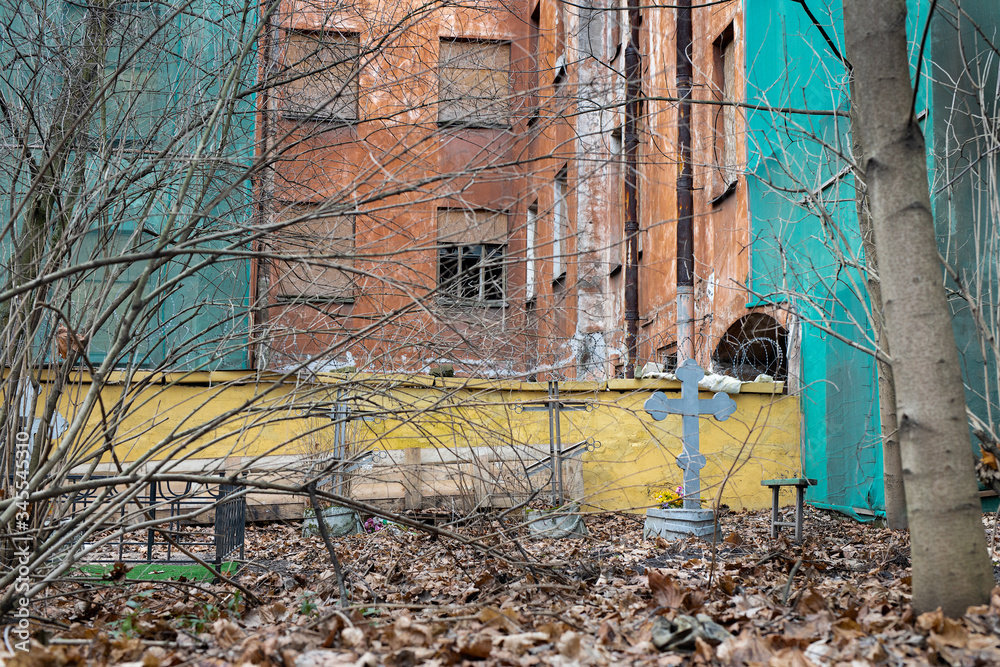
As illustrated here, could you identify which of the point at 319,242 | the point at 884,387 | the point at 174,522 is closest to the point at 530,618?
the point at 319,242

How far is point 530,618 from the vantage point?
349 cm

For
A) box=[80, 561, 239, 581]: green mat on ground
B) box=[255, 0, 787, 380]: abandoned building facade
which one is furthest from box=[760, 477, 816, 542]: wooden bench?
box=[80, 561, 239, 581]: green mat on ground

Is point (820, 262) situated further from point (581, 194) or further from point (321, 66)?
point (321, 66)

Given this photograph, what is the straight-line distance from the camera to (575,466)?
10484mm

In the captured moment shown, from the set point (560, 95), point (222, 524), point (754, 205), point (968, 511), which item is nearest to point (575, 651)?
point (968, 511)

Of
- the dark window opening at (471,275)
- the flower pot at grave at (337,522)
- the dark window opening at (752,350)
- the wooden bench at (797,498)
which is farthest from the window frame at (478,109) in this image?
the dark window opening at (752,350)

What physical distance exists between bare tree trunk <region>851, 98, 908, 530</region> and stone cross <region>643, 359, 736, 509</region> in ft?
5.05

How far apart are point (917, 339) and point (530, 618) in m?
2.01

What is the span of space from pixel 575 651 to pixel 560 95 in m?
2.59

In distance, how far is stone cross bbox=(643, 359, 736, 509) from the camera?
25.3ft

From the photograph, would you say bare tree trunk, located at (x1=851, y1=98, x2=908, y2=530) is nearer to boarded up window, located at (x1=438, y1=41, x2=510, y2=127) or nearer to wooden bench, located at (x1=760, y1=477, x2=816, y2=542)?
wooden bench, located at (x1=760, y1=477, x2=816, y2=542)

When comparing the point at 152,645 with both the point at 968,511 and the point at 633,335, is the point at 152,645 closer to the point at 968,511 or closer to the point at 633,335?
the point at 968,511

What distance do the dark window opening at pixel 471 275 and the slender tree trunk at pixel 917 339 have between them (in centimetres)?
169

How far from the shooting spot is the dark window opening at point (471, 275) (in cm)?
381
